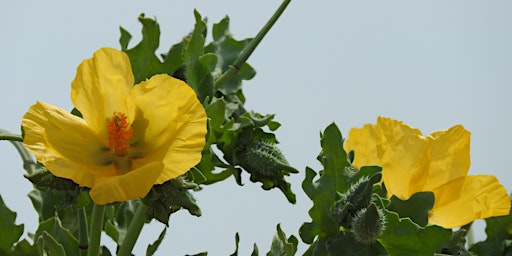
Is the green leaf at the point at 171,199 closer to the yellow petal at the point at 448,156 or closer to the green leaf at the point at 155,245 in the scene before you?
the green leaf at the point at 155,245

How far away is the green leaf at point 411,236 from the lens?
0.97m

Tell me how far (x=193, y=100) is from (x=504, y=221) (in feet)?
2.29

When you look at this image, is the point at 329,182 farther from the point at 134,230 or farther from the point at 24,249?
the point at 24,249

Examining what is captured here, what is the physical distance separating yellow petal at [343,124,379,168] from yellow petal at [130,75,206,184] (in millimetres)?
359

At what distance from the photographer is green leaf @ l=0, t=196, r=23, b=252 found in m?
1.15

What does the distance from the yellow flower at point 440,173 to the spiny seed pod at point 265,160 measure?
13 cm

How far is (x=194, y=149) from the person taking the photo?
82cm

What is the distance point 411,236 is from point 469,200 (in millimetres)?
132

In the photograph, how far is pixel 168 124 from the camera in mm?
892

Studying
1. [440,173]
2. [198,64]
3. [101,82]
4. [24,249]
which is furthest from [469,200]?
[24,249]

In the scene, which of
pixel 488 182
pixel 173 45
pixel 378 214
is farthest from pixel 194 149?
pixel 488 182

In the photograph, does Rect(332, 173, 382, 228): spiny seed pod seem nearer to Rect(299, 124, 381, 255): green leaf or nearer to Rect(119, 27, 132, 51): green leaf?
Rect(299, 124, 381, 255): green leaf

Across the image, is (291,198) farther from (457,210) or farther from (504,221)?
(504,221)

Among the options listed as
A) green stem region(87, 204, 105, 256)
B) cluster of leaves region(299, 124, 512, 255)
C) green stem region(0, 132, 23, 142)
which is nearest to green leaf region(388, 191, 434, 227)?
cluster of leaves region(299, 124, 512, 255)
